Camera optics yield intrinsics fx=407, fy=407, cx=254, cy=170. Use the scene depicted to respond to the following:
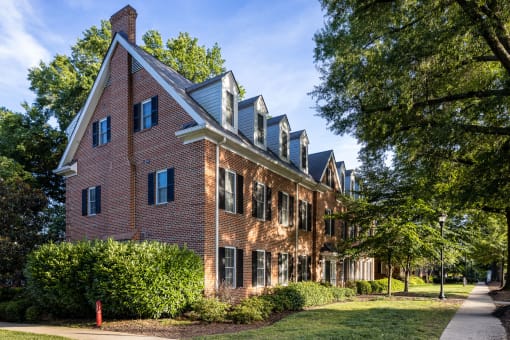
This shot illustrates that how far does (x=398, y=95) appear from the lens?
13086 millimetres

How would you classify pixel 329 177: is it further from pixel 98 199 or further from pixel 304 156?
pixel 98 199

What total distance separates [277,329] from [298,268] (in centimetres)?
1139

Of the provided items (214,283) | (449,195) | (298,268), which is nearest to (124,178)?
(214,283)

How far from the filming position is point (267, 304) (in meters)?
15.8

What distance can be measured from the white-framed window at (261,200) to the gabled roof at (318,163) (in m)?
7.88

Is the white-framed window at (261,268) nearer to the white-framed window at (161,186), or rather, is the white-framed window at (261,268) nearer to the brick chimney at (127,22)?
the white-framed window at (161,186)

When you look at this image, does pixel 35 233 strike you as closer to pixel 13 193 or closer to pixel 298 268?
pixel 13 193

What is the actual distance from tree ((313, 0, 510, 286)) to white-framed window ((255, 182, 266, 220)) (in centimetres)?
562

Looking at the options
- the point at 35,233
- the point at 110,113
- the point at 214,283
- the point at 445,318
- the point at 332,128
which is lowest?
the point at 445,318

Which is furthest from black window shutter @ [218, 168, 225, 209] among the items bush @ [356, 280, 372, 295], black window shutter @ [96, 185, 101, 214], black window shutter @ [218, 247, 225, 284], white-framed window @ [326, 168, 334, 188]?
bush @ [356, 280, 372, 295]

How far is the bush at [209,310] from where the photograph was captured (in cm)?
1335

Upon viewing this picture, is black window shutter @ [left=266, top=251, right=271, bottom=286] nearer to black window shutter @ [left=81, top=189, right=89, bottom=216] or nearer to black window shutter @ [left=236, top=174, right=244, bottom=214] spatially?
black window shutter @ [left=236, top=174, right=244, bottom=214]

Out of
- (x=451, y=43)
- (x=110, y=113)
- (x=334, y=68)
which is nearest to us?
(x=451, y=43)

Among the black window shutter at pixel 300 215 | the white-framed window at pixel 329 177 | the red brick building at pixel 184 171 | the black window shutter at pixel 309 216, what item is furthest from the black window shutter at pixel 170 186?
the white-framed window at pixel 329 177
